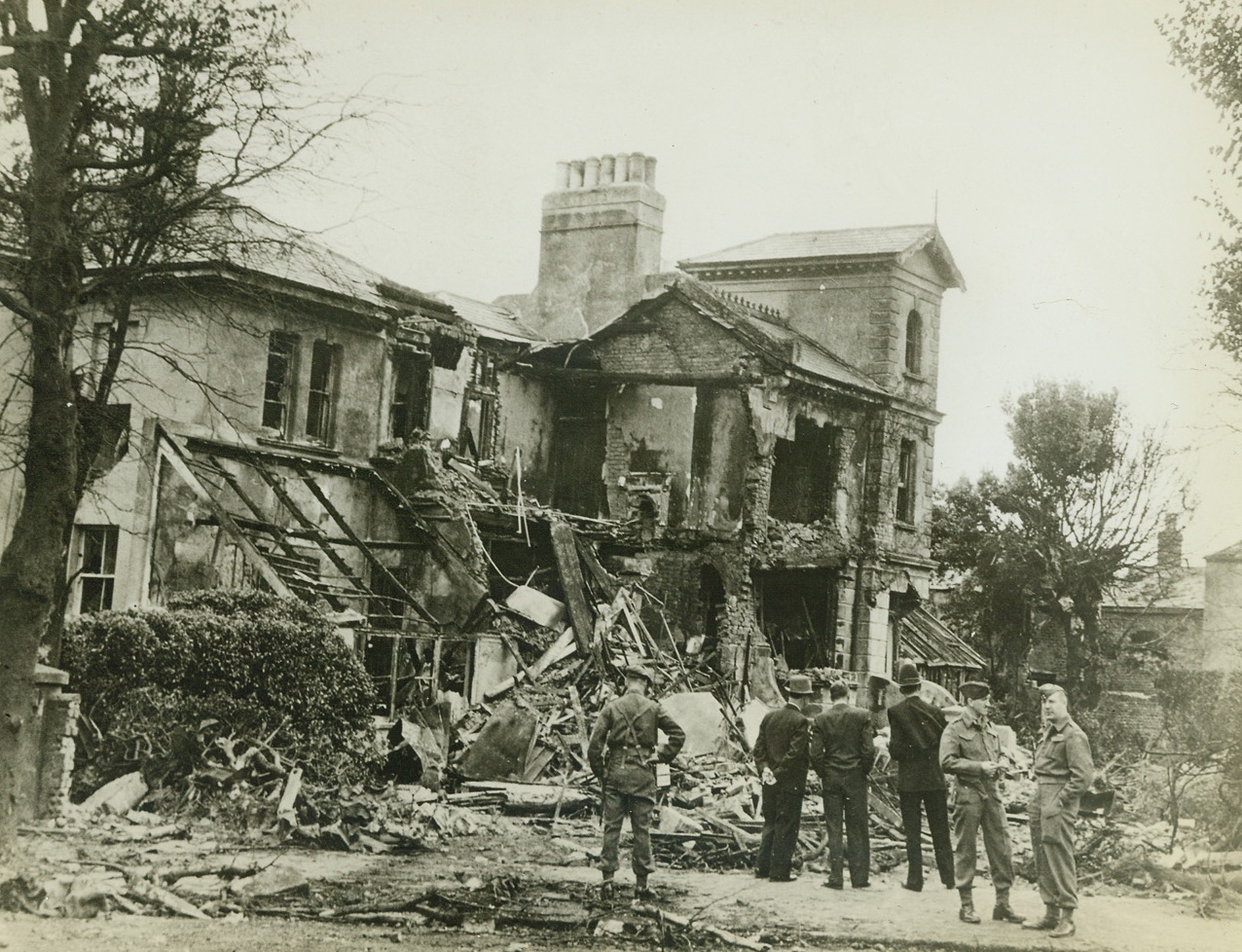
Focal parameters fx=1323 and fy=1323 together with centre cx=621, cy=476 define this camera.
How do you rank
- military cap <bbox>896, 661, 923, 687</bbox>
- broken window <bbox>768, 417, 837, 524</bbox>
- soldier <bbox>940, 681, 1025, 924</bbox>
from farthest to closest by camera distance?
broken window <bbox>768, 417, 837, 524</bbox> → military cap <bbox>896, 661, 923, 687</bbox> → soldier <bbox>940, 681, 1025, 924</bbox>

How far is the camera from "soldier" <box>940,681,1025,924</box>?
34.7 feet

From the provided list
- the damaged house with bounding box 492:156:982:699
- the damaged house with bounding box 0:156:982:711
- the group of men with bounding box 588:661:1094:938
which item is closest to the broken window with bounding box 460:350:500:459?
the damaged house with bounding box 0:156:982:711

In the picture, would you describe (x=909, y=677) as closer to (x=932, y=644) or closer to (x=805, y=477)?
(x=805, y=477)

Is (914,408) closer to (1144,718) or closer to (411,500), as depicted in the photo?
(1144,718)

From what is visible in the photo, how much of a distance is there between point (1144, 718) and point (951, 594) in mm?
5996

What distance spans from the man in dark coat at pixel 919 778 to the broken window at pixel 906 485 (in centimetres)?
2038

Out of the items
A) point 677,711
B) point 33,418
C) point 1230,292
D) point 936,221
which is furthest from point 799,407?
point 33,418

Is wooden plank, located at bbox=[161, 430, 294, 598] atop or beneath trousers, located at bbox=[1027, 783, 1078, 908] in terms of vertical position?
atop

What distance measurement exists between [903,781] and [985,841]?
113 centimetres

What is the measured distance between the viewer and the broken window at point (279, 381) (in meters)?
21.2

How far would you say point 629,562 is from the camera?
84.0 feet

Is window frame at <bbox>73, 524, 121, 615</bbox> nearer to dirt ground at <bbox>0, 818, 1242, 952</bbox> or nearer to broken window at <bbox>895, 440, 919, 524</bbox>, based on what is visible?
dirt ground at <bbox>0, 818, 1242, 952</bbox>

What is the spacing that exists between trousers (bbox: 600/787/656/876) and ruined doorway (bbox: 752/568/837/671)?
1780 centimetres

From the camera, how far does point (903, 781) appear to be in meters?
11.8
